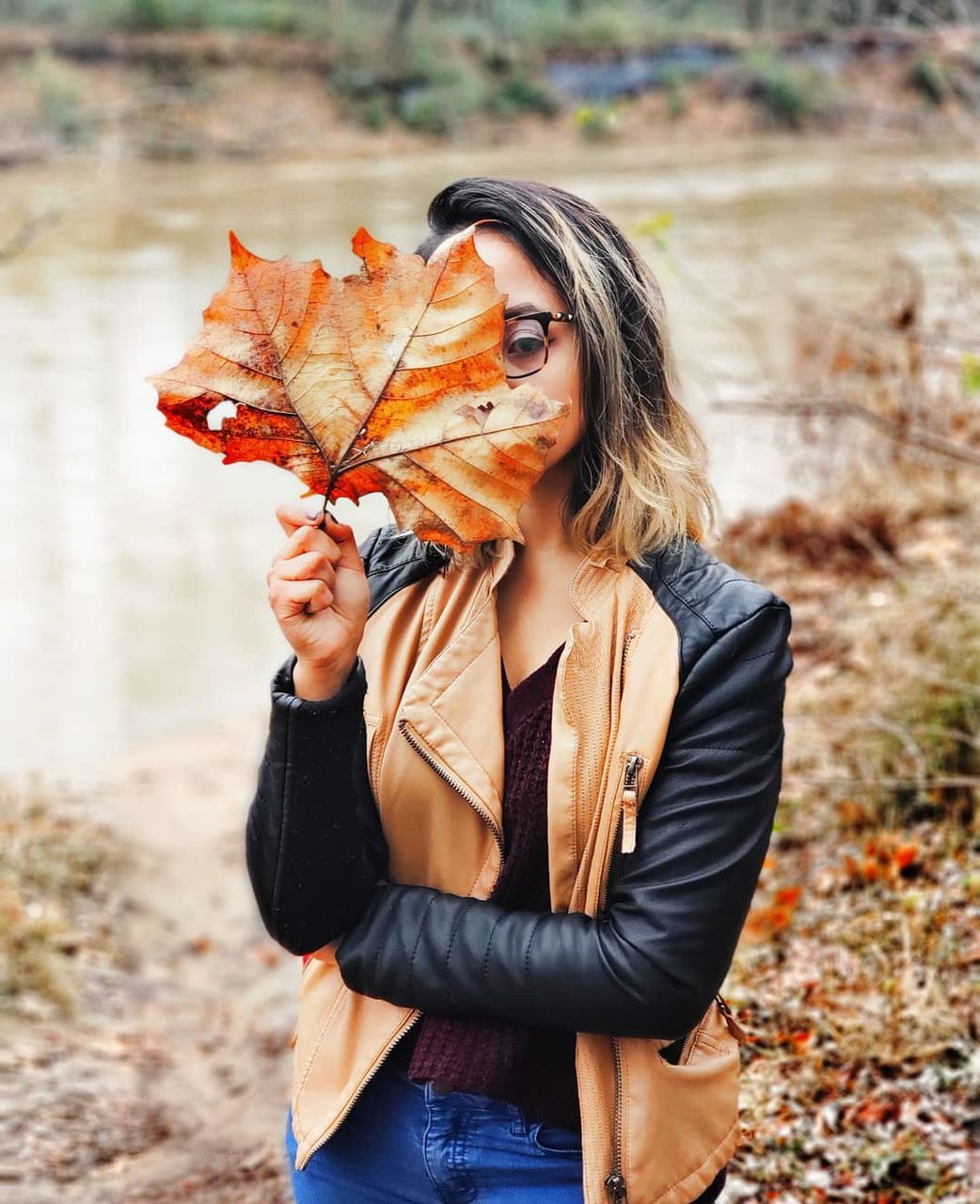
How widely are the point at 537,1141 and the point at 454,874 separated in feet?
0.99

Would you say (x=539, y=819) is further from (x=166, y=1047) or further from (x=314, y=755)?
(x=166, y=1047)

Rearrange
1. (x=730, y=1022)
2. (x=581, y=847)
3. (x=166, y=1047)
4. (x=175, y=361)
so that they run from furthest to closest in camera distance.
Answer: (x=175, y=361)
(x=166, y=1047)
(x=730, y=1022)
(x=581, y=847)

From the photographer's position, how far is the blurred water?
7.90 meters

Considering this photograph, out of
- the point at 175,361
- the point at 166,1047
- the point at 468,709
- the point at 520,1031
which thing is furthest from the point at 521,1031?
the point at 175,361

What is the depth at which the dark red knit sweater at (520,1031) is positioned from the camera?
1367mm

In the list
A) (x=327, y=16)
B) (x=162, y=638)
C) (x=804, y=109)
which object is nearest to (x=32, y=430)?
(x=162, y=638)

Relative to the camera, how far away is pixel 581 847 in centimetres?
138

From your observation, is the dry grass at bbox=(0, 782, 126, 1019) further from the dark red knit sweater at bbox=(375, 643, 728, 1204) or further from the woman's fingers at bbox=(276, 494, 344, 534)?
the woman's fingers at bbox=(276, 494, 344, 534)

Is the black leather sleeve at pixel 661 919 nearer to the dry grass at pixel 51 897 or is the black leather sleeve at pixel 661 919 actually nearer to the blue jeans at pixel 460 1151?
the blue jeans at pixel 460 1151

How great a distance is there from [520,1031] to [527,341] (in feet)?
2.48

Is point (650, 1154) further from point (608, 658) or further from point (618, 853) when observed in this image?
point (608, 658)

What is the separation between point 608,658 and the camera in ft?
4.62

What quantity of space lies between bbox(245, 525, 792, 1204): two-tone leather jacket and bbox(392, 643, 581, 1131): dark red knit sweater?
26 millimetres

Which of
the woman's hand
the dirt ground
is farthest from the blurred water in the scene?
the woman's hand
